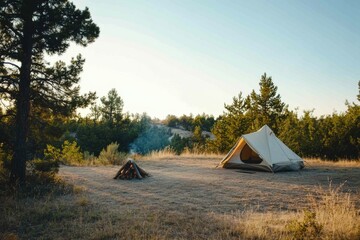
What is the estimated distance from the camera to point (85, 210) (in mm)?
6301

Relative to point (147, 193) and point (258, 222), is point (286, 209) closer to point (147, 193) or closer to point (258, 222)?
point (258, 222)

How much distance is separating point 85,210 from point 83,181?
160 inches

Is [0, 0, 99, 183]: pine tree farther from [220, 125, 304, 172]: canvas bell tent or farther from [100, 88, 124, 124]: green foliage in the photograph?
[100, 88, 124, 124]: green foliage

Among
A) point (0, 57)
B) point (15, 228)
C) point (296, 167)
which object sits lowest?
point (15, 228)

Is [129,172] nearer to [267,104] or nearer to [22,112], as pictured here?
[22,112]

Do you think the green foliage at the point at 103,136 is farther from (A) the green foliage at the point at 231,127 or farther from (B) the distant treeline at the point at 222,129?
(A) the green foliage at the point at 231,127

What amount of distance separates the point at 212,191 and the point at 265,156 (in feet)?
16.9

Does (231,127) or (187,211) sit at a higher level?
(231,127)

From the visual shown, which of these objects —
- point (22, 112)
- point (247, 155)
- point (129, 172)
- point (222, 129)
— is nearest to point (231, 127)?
point (222, 129)

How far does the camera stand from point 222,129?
32719mm

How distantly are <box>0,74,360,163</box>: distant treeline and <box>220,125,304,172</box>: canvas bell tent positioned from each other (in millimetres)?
7442

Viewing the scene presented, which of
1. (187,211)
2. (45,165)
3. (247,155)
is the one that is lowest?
(187,211)

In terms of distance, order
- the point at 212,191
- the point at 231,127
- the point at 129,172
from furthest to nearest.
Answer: the point at 231,127 → the point at 129,172 → the point at 212,191

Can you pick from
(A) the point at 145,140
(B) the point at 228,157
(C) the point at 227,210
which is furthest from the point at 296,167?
(A) the point at 145,140
